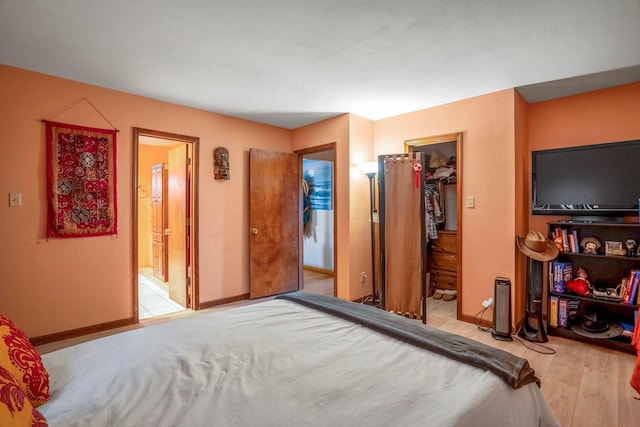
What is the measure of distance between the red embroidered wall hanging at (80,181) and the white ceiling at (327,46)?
1.72 ft

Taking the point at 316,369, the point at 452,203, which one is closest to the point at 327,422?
the point at 316,369

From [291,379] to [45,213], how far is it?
2884mm

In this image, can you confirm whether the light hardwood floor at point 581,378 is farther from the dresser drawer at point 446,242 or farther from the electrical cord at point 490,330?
the dresser drawer at point 446,242

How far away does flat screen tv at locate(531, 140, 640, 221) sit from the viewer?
262 centimetres

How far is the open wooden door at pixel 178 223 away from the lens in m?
3.75

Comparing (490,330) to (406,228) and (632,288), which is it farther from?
(406,228)

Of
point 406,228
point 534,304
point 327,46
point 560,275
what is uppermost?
point 327,46

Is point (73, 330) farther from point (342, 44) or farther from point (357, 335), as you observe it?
point (342, 44)

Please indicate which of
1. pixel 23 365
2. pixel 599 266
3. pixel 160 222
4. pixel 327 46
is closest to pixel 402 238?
pixel 599 266

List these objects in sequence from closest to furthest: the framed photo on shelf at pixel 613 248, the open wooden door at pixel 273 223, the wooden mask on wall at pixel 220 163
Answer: the framed photo on shelf at pixel 613 248, the wooden mask on wall at pixel 220 163, the open wooden door at pixel 273 223

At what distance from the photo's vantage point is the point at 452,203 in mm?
4586

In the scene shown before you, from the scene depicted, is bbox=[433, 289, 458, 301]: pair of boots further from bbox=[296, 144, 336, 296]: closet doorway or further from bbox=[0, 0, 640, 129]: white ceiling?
bbox=[0, 0, 640, 129]: white ceiling

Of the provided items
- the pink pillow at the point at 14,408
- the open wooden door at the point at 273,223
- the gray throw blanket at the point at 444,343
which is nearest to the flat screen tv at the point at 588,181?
the gray throw blanket at the point at 444,343

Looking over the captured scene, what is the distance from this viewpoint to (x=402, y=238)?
130 inches
